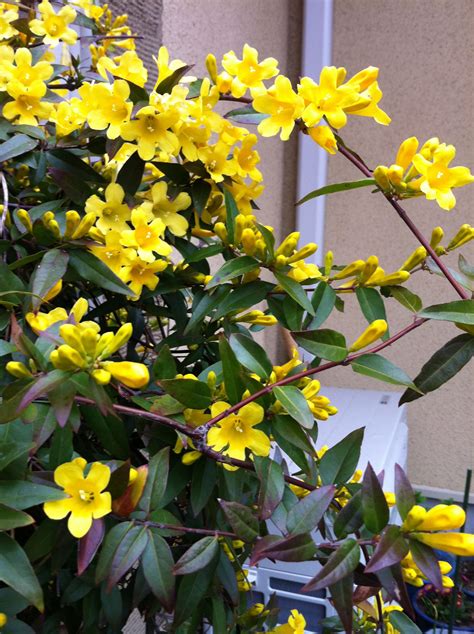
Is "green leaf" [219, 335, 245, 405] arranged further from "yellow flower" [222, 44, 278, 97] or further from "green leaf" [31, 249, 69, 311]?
"yellow flower" [222, 44, 278, 97]

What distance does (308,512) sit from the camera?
1.28 ft

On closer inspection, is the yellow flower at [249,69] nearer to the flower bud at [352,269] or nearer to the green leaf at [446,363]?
the flower bud at [352,269]

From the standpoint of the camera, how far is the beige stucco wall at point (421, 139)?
6.84 feet

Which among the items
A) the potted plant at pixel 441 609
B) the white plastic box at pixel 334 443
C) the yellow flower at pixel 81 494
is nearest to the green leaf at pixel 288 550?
the yellow flower at pixel 81 494

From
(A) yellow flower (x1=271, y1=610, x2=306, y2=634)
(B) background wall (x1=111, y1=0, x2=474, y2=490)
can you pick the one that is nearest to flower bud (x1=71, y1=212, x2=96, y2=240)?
(A) yellow flower (x1=271, y1=610, x2=306, y2=634)

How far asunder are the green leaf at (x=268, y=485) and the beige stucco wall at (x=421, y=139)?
1864 millimetres

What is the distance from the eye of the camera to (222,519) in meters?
0.50

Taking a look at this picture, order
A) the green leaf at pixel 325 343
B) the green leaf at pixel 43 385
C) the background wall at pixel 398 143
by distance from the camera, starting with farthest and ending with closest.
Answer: the background wall at pixel 398 143 < the green leaf at pixel 325 343 < the green leaf at pixel 43 385

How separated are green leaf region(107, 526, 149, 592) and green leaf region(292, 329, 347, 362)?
18 cm

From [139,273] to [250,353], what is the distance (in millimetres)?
128

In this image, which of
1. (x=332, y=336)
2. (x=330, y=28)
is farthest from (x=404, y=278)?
(x=330, y=28)

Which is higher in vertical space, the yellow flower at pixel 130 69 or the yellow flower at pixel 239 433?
the yellow flower at pixel 130 69

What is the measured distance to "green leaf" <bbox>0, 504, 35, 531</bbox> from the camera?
0.33 meters

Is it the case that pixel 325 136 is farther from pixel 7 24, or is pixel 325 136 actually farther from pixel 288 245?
pixel 7 24
